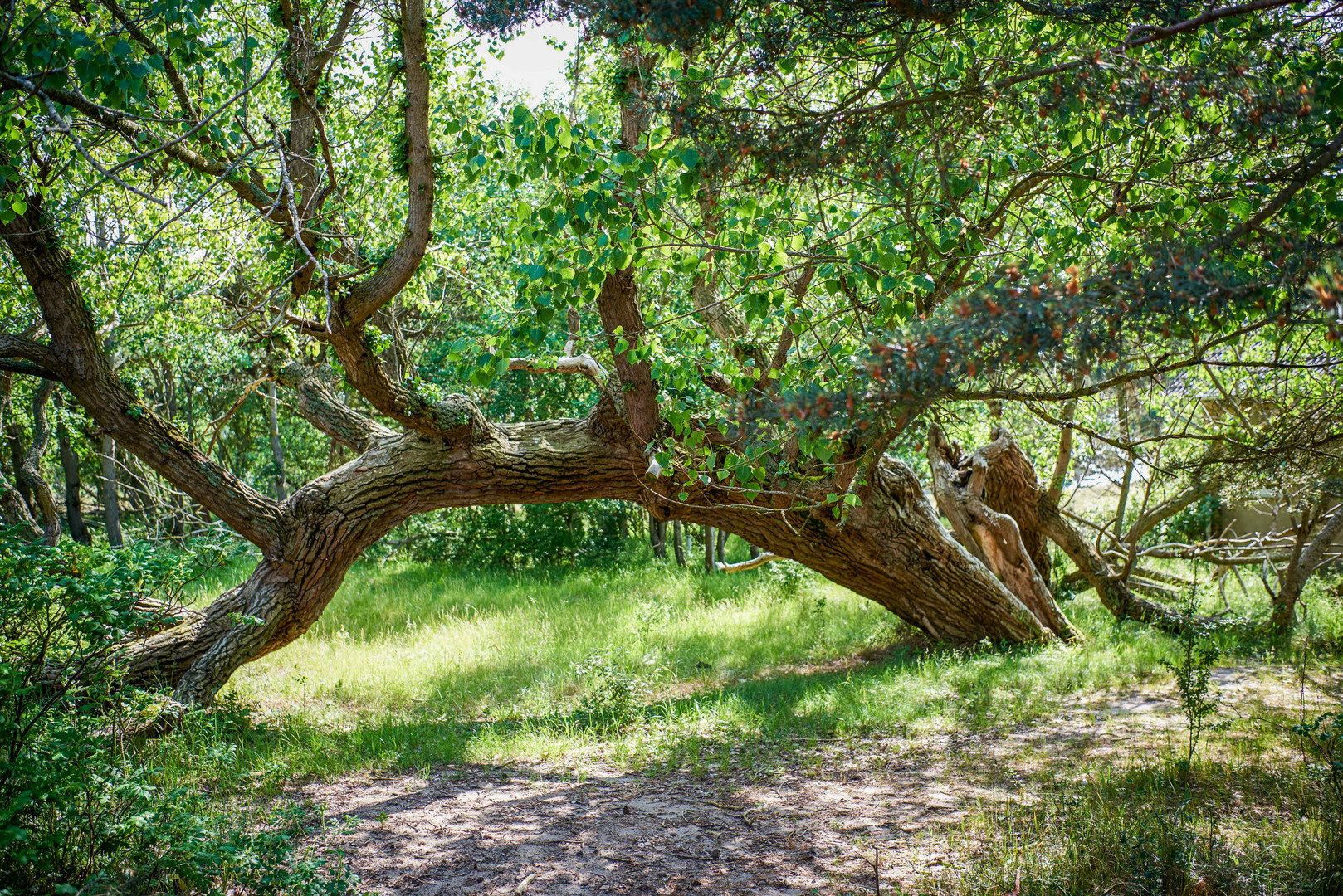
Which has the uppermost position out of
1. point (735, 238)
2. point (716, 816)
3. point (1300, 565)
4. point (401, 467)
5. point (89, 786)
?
point (735, 238)

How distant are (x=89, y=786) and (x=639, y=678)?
14.7 ft

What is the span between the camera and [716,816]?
15.4ft

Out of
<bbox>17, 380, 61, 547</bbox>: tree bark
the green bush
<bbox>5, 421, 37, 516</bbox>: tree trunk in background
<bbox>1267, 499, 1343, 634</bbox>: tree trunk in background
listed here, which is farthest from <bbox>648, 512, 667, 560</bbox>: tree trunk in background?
<bbox>5, 421, 37, 516</bbox>: tree trunk in background

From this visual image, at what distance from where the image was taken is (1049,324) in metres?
2.54

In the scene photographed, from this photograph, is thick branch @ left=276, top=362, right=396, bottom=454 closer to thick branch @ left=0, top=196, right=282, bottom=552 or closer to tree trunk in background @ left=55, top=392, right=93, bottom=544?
thick branch @ left=0, top=196, right=282, bottom=552

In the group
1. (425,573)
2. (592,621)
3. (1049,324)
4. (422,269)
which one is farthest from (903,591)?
(425,573)

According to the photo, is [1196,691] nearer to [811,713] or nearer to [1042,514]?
[811,713]

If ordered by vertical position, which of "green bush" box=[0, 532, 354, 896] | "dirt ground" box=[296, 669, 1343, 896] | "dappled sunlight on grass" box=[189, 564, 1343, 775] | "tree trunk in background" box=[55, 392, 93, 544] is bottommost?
"dirt ground" box=[296, 669, 1343, 896]

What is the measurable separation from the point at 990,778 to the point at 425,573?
39.7ft

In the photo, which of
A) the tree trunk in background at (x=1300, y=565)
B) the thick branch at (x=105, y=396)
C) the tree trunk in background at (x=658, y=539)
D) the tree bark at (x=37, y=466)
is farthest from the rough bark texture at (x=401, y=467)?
the tree trunk in background at (x=658, y=539)

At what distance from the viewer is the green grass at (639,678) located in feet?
20.4

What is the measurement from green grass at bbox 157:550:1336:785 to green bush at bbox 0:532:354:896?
5.64 ft

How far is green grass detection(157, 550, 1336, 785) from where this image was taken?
6227 mm

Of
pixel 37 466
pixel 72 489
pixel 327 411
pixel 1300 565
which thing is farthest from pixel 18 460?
pixel 1300 565
